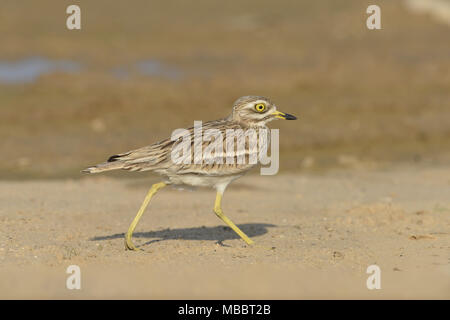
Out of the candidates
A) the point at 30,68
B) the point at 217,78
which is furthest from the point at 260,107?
the point at 30,68

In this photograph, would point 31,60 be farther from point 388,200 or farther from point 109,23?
point 388,200

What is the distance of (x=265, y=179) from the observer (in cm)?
1212

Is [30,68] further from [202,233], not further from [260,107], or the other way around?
[260,107]

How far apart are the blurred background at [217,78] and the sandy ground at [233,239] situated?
2.41 metres

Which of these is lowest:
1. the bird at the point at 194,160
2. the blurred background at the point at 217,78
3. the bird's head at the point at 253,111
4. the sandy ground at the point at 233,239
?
the sandy ground at the point at 233,239

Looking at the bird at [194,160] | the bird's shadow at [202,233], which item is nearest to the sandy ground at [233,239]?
the bird's shadow at [202,233]

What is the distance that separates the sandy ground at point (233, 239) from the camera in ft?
21.1

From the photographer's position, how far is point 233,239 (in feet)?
27.5

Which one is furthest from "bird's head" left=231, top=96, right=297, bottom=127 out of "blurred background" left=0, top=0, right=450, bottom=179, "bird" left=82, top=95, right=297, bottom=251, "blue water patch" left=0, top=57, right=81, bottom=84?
"blue water patch" left=0, top=57, right=81, bottom=84

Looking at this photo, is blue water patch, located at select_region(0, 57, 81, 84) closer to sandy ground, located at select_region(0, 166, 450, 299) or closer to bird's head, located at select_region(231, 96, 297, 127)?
sandy ground, located at select_region(0, 166, 450, 299)

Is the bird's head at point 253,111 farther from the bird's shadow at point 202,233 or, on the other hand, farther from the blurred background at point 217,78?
the blurred background at point 217,78

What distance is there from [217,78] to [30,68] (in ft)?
17.0

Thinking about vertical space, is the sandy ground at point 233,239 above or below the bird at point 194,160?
below

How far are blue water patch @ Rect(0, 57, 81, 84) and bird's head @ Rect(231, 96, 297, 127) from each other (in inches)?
485
